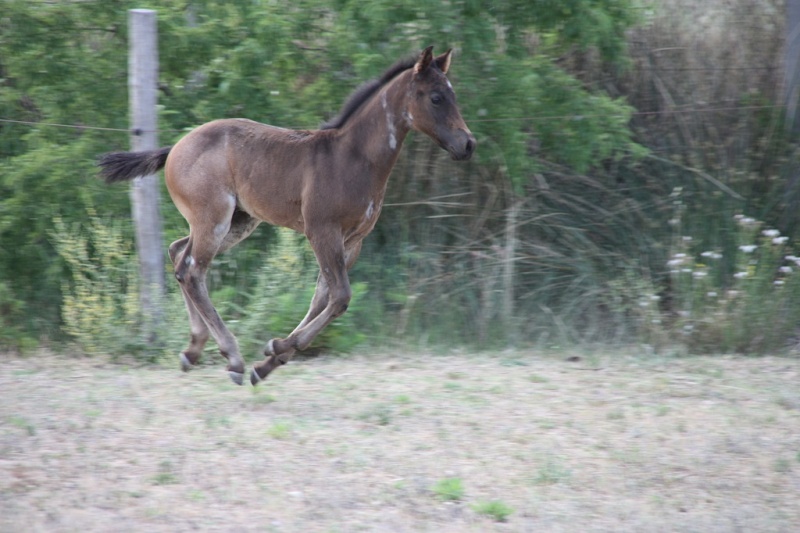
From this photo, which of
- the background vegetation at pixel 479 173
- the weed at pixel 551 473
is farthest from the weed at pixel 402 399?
the background vegetation at pixel 479 173

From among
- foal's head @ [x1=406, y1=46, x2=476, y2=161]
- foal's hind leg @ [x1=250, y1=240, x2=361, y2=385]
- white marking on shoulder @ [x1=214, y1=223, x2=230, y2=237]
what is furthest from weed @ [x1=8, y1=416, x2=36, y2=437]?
foal's head @ [x1=406, y1=46, x2=476, y2=161]

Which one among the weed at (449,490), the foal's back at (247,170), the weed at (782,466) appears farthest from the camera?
the foal's back at (247,170)

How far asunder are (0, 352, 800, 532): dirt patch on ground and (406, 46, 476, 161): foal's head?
1808mm

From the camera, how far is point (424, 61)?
5871 mm

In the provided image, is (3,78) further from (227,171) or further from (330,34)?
(227,171)

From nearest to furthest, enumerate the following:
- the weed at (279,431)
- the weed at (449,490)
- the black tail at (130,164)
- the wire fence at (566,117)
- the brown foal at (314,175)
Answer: the weed at (449,490), the weed at (279,431), the brown foal at (314,175), the black tail at (130,164), the wire fence at (566,117)

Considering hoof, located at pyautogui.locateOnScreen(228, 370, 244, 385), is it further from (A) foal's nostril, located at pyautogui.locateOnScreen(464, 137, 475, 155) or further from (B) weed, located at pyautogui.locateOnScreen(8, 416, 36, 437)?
(A) foal's nostril, located at pyautogui.locateOnScreen(464, 137, 475, 155)

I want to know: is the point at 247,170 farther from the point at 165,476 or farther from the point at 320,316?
the point at 165,476

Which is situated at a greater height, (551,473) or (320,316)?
(320,316)

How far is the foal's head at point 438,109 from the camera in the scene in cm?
585

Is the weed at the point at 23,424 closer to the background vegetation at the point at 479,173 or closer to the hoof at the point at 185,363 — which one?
the hoof at the point at 185,363

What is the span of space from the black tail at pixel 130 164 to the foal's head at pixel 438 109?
206 centimetres

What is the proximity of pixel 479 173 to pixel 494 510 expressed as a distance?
18.9 ft

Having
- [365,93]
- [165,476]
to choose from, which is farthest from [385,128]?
[165,476]
